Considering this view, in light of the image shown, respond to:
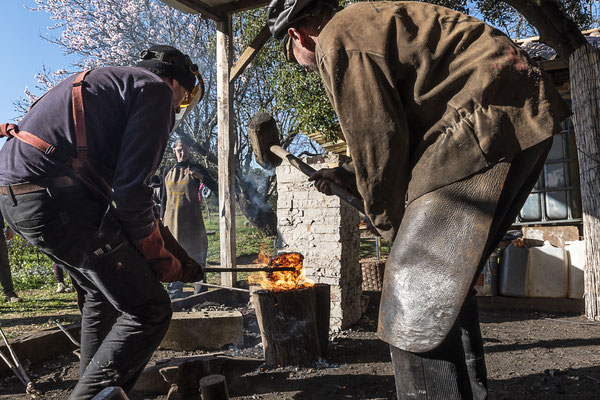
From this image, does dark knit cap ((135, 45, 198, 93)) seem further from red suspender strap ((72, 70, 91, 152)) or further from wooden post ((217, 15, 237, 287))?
wooden post ((217, 15, 237, 287))

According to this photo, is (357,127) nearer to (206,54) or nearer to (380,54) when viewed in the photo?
(380,54)

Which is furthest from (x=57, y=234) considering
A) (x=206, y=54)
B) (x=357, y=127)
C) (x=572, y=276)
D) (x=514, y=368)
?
(x=206, y=54)

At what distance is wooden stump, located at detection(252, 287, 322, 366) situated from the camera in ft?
12.9

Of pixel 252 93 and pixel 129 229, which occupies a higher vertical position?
pixel 252 93

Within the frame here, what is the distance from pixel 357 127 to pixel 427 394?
40.4 inches

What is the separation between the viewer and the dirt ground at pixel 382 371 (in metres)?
3.28

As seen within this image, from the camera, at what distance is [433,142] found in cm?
167

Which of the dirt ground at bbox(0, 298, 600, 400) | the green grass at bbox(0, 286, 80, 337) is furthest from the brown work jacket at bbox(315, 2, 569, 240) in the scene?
the green grass at bbox(0, 286, 80, 337)

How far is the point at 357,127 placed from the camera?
1678mm

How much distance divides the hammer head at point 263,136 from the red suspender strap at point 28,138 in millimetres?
1687

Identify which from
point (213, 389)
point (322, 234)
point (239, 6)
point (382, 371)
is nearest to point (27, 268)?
point (239, 6)

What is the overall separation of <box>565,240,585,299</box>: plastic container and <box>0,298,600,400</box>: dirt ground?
706 millimetres

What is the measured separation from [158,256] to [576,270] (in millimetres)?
5460

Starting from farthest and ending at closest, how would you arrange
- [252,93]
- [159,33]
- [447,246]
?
[159,33] < [252,93] < [447,246]
